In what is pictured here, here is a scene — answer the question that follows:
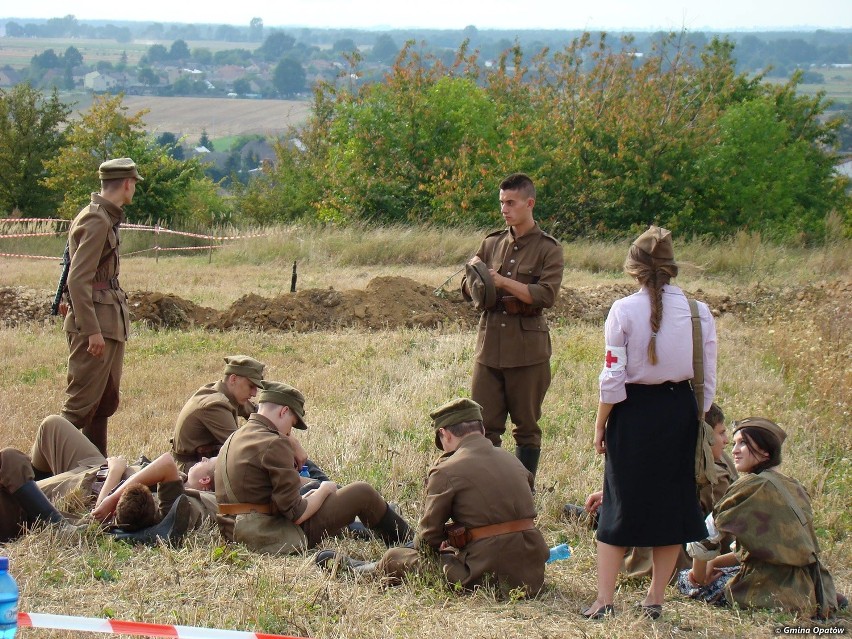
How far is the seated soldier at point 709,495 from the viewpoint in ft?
18.9

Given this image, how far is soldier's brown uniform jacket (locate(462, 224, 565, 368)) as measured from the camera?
22.4 feet

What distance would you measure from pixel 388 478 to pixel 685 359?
3099mm

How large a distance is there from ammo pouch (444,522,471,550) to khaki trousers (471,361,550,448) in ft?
5.04

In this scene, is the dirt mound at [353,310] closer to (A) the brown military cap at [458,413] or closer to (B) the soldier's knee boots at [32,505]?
(B) the soldier's knee boots at [32,505]

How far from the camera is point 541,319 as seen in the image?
6941 mm

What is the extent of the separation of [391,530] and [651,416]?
2.06 m

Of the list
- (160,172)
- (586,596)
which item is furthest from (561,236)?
(586,596)

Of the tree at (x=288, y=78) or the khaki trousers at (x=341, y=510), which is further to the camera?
the tree at (x=288, y=78)

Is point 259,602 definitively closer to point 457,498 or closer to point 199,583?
point 199,583

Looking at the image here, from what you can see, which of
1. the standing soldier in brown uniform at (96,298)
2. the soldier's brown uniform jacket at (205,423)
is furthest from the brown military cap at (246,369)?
the standing soldier in brown uniform at (96,298)

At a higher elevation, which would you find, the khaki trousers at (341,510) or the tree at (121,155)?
the khaki trousers at (341,510)

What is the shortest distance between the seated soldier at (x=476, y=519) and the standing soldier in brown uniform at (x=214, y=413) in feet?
6.01

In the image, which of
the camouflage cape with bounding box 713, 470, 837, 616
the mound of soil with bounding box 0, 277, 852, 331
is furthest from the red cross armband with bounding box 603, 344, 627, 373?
the mound of soil with bounding box 0, 277, 852, 331

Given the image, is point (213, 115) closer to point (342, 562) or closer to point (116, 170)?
point (116, 170)
